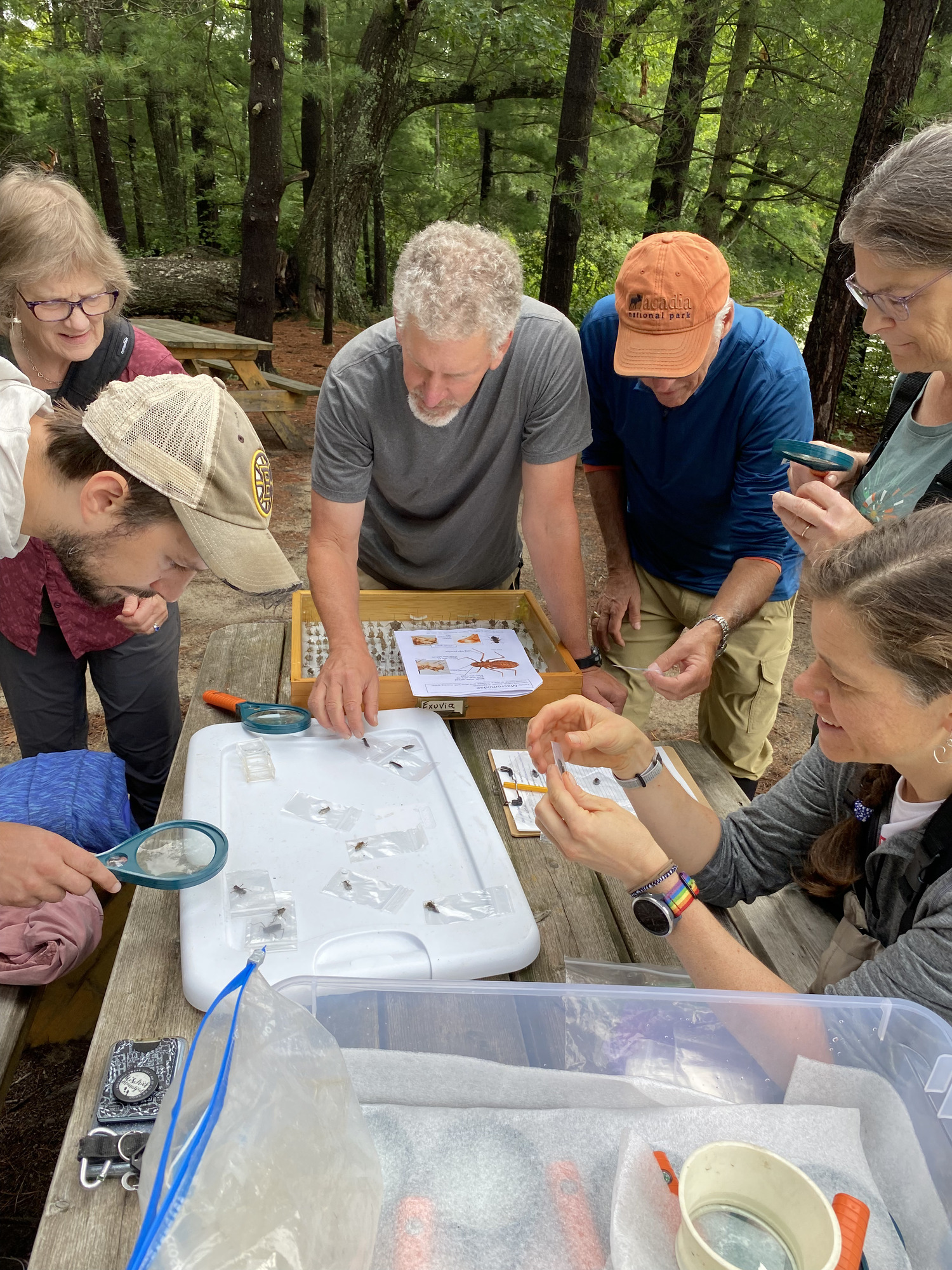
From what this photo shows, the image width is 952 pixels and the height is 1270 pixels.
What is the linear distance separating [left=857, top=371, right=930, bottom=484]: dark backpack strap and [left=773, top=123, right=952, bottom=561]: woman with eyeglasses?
0.03m

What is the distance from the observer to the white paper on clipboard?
63.7 inches

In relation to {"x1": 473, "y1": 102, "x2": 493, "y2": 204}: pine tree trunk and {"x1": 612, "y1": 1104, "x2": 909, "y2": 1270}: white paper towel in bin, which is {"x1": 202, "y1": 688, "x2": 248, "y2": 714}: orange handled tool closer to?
{"x1": 612, "y1": 1104, "x2": 909, "y2": 1270}: white paper towel in bin

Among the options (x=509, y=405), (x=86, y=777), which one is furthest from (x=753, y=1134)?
(x=509, y=405)

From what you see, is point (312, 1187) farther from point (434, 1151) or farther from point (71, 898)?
point (71, 898)

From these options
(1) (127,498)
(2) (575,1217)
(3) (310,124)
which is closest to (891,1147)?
(2) (575,1217)

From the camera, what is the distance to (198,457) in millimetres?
1385

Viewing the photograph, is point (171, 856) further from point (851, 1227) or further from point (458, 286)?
point (458, 286)

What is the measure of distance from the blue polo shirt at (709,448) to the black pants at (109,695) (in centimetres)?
131

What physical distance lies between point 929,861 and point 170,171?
1750cm

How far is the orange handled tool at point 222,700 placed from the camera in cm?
187

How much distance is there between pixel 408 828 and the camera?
1.48 meters

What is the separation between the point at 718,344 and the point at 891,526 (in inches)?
41.9

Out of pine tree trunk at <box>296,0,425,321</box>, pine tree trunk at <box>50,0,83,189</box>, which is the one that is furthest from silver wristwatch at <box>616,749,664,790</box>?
pine tree trunk at <box>50,0,83,189</box>

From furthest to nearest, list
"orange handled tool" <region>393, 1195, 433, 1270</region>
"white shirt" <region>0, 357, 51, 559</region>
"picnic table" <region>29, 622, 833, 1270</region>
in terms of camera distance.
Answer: "white shirt" <region>0, 357, 51, 559</region>, "picnic table" <region>29, 622, 833, 1270</region>, "orange handled tool" <region>393, 1195, 433, 1270</region>
